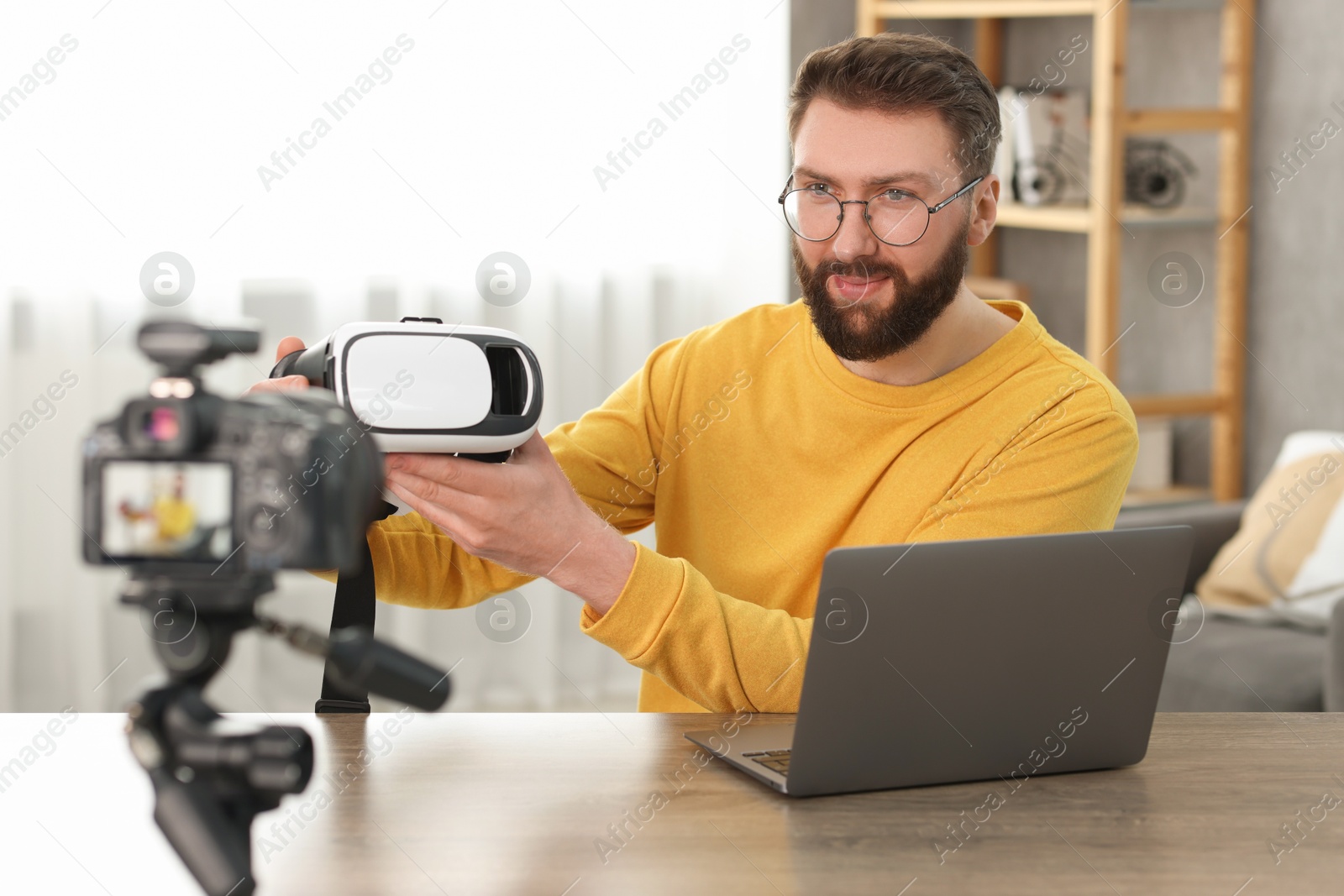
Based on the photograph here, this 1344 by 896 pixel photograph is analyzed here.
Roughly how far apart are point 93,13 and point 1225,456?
8.65 feet

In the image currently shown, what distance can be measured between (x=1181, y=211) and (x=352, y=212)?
1.86m

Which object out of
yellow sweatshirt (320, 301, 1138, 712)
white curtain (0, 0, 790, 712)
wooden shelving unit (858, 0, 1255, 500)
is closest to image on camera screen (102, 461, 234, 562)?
yellow sweatshirt (320, 301, 1138, 712)

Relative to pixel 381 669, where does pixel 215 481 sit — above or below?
above

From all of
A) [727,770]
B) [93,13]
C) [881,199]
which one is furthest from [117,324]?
[727,770]

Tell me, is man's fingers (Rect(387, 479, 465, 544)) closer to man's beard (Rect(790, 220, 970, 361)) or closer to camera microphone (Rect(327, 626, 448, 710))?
camera microphone (Rect(327, 626, 448, 710))

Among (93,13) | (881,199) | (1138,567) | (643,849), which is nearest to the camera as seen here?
(643,849)

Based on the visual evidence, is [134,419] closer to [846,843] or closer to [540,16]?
[846,843]

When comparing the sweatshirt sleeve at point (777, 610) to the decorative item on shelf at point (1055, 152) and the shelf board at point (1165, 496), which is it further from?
the decorative item on shelf at point (1055, 152)

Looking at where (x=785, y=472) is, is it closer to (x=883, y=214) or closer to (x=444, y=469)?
(x=883, y=214)

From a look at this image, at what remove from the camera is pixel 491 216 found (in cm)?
315

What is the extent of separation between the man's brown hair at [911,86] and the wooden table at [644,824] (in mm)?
678

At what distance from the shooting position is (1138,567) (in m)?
1.00

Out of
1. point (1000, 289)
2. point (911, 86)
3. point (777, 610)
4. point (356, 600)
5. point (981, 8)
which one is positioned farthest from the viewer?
point (1000, 289)

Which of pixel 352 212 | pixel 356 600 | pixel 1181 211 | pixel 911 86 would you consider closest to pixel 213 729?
pixel 356 600
